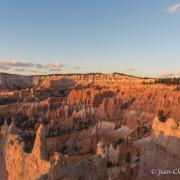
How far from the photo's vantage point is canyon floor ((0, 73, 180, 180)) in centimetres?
1197

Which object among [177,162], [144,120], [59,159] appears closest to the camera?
[59,159]

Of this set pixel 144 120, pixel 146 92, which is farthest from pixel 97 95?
pixel 144 120

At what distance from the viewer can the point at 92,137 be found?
44.2 metres

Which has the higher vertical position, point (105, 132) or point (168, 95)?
point (168, 95)

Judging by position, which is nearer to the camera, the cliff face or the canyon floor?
the canyon floor

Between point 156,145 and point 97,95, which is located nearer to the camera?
point 156,145

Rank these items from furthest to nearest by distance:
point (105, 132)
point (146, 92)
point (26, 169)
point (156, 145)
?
point (146, 92)
point (105, 132)
point (156, 145)
point (26, 169)

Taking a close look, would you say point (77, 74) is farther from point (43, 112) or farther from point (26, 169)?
point (26, 169)

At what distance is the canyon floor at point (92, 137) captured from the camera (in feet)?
39.3

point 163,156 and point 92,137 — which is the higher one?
point 163,156

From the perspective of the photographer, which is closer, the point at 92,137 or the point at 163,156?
the point at 163,156

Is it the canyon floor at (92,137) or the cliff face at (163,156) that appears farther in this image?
the cliff face at (163,156)

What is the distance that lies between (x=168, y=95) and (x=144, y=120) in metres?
11.2

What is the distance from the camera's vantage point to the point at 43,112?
61344 mm
